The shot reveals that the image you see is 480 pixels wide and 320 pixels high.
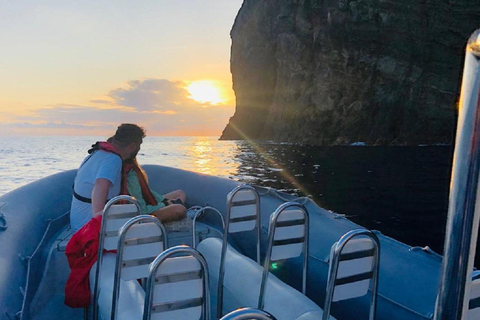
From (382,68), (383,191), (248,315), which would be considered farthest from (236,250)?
(382,68)

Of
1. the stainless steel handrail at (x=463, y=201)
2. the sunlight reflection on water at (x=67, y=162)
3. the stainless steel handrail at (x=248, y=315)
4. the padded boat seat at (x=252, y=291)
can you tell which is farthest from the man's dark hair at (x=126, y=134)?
the sunlight reflection on water at (x=67, y=162)

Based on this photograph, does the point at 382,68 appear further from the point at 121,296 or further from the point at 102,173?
the point at 121,296

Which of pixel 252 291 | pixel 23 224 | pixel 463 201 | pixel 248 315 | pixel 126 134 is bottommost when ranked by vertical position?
pixel 23 224

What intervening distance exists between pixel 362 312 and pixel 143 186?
237 centimetres

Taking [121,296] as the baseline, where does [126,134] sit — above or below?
above

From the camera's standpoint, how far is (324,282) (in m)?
3.02

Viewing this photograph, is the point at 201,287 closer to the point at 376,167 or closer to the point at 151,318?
the point at 151,318

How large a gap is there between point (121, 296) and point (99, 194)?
1.00 metres

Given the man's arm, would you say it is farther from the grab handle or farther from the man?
the grab handle

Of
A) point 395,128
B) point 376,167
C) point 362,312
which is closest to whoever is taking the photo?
point 362,312

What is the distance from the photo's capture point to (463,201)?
1.80 feet

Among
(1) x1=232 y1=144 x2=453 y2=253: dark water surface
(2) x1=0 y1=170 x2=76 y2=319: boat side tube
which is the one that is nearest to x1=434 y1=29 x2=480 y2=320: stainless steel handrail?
(2) x1=0 y1=170 x2=76 y2=319: boat side tube

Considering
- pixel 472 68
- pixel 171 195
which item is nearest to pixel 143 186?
pixel 171 195

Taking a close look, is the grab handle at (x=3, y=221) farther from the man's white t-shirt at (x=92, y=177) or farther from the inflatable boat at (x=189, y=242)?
the man's white t-shirt at (x=92, y=177)
